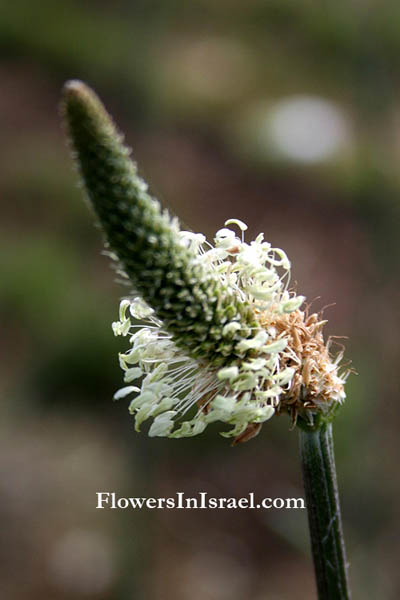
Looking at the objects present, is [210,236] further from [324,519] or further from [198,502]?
[324,519]

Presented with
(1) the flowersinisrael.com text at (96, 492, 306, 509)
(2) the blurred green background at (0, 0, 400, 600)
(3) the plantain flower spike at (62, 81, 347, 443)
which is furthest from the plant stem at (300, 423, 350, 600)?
(1) the flowersinisrael.com text at (96, 492, 306, 509)

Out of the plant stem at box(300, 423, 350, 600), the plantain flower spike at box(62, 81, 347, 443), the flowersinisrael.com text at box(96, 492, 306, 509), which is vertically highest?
the flowersinisrael.com text at box(96, 492, 306, 509)

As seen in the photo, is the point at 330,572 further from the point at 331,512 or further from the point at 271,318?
the point at 271,318

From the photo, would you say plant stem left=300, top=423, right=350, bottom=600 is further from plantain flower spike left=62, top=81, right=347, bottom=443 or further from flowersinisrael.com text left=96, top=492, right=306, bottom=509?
flowersinisrael.com text left=96, top=492, right=306, bottom=509

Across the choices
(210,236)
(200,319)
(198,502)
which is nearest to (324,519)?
(200,319)

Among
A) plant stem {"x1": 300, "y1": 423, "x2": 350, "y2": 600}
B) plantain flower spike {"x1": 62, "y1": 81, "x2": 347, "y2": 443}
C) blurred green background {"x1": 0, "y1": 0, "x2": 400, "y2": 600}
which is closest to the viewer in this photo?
plantain flower spike {"x1": 62, "y1": 81, "x2": 347, "y2": 443}

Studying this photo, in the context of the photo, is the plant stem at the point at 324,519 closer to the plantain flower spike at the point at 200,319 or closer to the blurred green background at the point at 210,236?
the plantain flower spike at the point at 200,319

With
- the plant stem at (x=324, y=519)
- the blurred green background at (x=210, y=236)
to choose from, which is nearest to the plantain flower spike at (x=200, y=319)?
the plant stem at (x=324, y=519)
